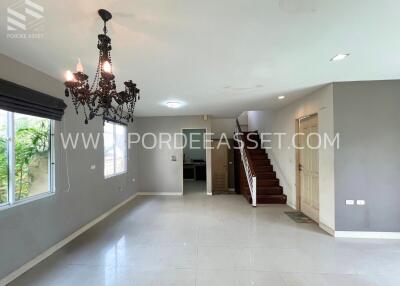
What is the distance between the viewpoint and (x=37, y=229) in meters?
3.06

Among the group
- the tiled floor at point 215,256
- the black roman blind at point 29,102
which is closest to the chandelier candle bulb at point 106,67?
the black roman blind at point 29,102

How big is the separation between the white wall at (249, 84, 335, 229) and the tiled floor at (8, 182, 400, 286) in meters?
0.68

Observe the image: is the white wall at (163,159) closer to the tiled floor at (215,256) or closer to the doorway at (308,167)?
the tiled floor at (215,256)

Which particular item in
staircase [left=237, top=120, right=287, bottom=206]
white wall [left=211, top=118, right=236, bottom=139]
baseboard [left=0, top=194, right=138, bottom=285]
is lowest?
baseboard [left=0, top=194, right=138, bottom=285]

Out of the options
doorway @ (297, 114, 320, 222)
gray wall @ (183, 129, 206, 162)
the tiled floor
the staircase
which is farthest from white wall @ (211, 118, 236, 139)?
the tiled floor

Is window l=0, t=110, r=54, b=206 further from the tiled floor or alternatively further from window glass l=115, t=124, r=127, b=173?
window glass l=115, t=124, r=127, b=173

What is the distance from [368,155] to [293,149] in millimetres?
1901

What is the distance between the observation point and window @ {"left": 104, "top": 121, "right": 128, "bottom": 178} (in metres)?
5.42

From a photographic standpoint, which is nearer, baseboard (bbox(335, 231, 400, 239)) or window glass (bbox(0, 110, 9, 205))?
window glass (bbox(0, 110, 9, 205))

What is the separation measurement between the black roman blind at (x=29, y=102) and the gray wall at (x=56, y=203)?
124mm

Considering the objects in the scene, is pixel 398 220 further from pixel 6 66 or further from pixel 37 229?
pixel 6 66

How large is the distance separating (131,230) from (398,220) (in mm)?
4570

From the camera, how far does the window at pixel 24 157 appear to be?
2.73 meters

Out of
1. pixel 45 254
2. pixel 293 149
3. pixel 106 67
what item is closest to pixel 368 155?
pixel 293 149
